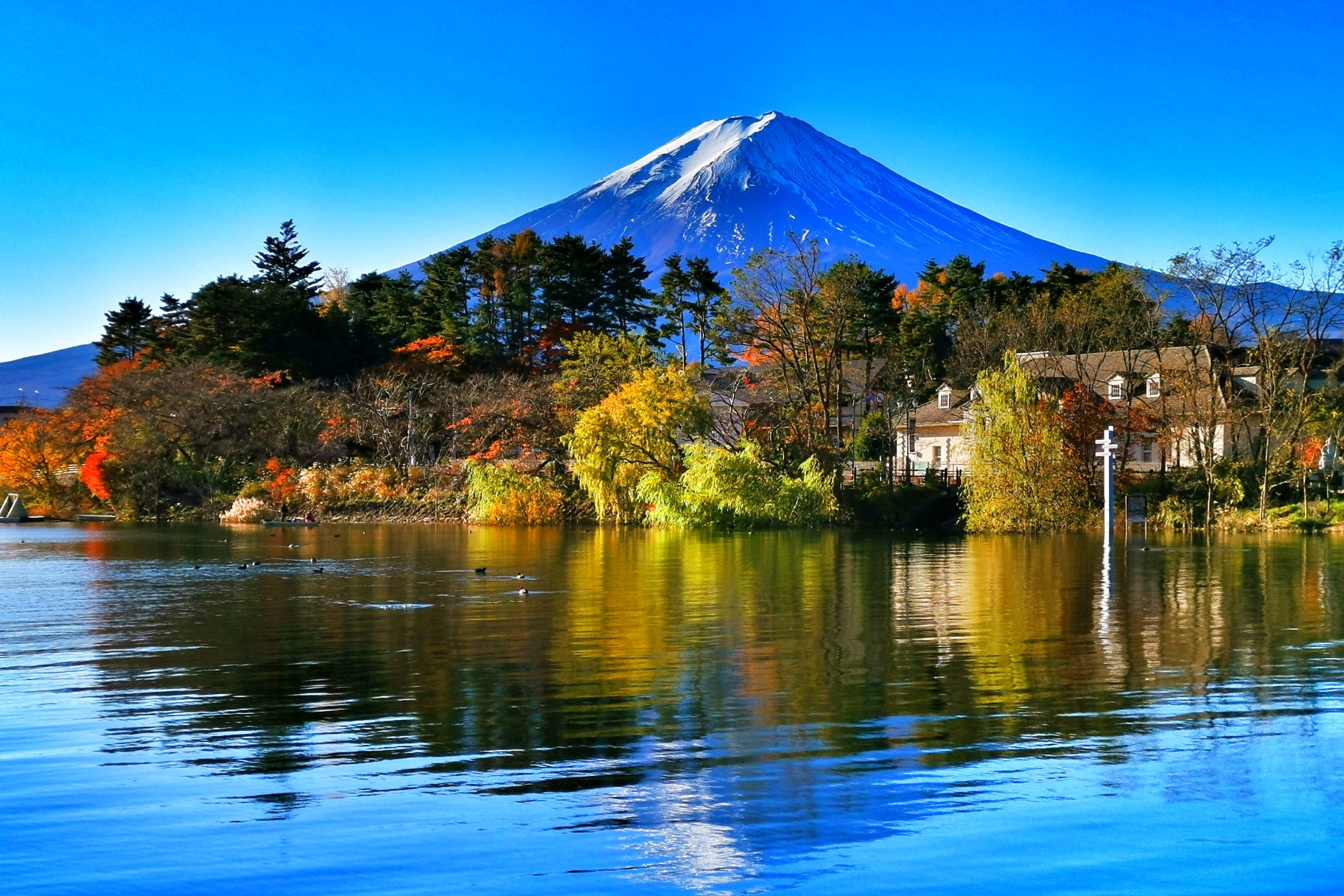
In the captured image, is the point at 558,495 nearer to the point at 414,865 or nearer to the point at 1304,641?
the point at 1304,641

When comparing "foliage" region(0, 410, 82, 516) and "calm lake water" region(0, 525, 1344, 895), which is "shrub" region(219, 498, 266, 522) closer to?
"foliage" region(0, 410, 82, 516)

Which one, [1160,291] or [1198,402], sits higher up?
[1160,291]

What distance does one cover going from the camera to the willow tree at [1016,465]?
161 ft

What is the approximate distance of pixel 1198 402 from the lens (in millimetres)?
58062

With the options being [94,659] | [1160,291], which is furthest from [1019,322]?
[94,659]

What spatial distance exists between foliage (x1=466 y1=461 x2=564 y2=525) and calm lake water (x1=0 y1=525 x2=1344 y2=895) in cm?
3209

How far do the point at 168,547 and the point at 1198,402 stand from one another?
139 feet

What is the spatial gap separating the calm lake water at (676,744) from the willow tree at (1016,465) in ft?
82.4

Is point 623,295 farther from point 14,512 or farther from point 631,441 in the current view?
point 14,512

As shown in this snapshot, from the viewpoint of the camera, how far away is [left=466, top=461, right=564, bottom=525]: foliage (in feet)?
184

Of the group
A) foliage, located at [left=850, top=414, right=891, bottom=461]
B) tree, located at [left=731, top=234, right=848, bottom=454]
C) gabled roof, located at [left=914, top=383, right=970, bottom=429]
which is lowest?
foliage, located at [left=850, top=414, right=891, bottom=461]

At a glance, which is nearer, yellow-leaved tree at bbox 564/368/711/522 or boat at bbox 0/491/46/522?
yellow-leaved tree at bbox 564/368/711/522

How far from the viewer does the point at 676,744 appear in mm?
10711

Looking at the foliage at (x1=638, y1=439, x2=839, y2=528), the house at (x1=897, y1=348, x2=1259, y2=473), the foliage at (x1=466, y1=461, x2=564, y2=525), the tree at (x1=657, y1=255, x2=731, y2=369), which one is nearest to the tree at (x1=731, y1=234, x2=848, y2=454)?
the foliage at (x1=638, y1=439, x2=839, y2=528)
